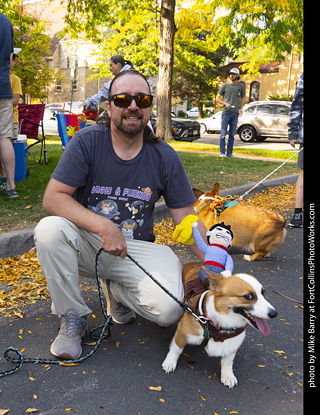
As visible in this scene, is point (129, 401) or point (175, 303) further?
point (175, 303)

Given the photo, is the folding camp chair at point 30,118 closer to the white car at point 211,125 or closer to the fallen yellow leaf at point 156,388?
the fallen yellow leaf at point 156,388

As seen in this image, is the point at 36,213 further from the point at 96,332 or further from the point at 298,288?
the point at 298,288

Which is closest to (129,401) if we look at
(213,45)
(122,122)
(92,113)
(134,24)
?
(122,122)

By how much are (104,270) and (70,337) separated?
492 mm

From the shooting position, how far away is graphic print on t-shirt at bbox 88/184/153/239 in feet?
9.12

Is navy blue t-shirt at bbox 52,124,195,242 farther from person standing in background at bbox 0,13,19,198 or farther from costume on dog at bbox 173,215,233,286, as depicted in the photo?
person standing in background at bbox 0,13,19,198

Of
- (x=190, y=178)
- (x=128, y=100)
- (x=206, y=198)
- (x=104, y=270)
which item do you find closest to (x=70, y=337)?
(x=104, y=270)

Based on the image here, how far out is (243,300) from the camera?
2.12 metres

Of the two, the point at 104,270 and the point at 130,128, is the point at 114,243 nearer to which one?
the point at 104,270

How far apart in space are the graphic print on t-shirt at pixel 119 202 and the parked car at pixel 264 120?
18074 mm

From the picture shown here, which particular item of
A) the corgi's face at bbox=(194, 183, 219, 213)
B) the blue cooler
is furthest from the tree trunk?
the corgi's face at bbox=(194, 183, 219, 213)

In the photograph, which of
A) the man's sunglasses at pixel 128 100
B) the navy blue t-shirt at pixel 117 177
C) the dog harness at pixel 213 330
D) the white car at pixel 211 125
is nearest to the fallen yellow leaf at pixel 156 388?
the dog harness at pixel 213 330

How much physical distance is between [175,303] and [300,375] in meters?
0.87

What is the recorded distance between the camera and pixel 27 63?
2725cm
